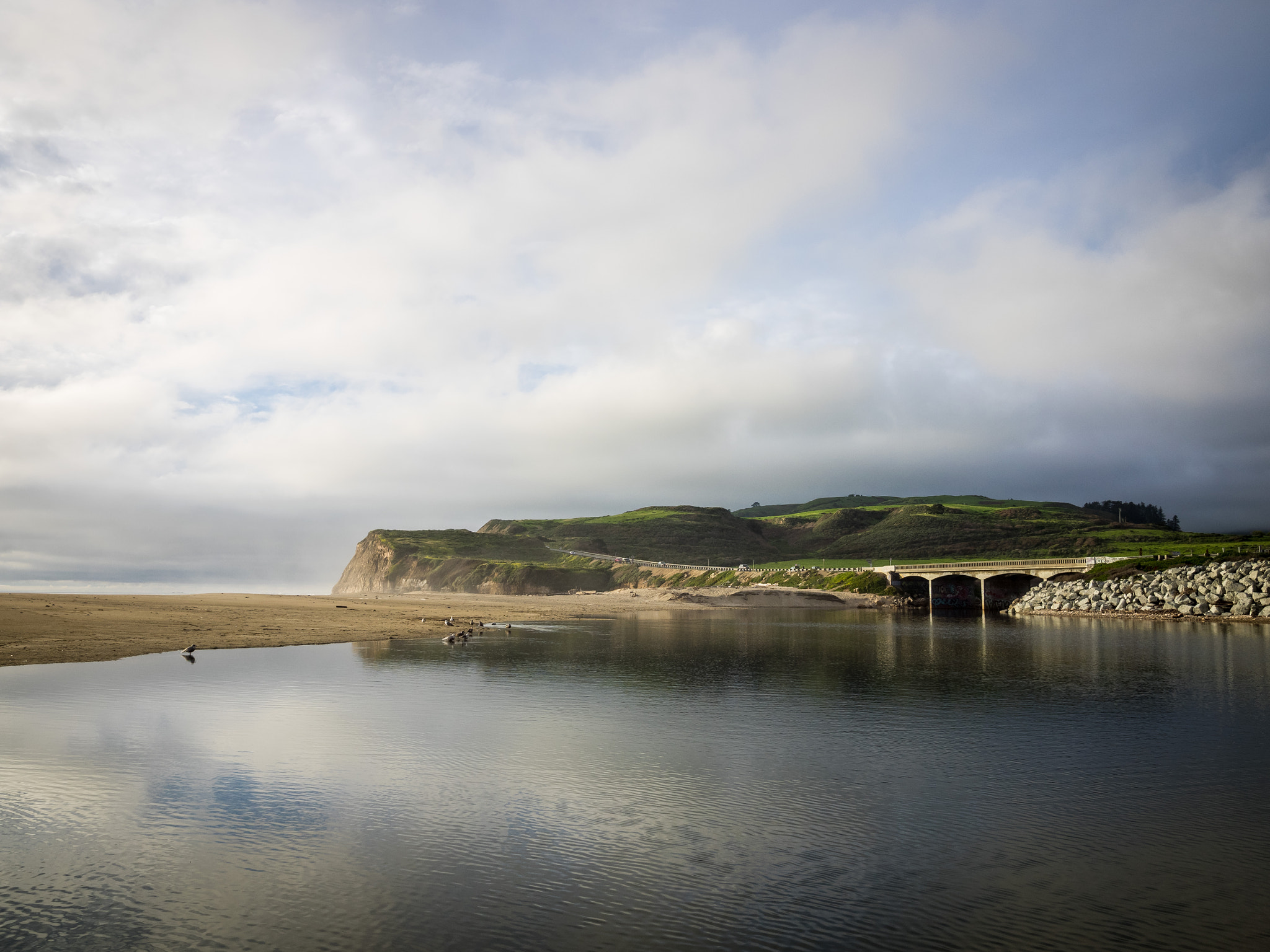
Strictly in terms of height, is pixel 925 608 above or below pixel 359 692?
below

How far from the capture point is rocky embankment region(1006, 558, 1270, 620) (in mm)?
77688

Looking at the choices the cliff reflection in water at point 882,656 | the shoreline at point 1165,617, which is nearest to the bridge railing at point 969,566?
the shoreline at point 1165,617

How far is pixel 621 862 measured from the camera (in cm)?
1305

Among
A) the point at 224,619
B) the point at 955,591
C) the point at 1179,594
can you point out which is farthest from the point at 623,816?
the point at 955,591

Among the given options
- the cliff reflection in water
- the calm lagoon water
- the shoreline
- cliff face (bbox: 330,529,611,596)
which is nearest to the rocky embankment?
the shoreline

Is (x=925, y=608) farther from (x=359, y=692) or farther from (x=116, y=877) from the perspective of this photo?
(x=116, y=877)

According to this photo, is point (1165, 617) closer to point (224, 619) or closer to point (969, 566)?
point (969, 566)

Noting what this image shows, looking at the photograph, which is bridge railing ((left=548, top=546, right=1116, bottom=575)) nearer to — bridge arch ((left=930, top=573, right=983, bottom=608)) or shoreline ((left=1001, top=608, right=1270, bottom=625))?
bridge arch ((left=930, top=573, right=983, bottom=608))

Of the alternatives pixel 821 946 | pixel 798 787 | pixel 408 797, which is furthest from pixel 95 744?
pixel 821 946

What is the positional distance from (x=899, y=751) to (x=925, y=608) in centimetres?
10565

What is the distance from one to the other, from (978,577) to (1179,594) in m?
35.9

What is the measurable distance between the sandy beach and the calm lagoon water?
37.8ft

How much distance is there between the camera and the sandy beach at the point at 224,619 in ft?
138

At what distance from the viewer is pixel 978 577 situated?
11825 centimetres
